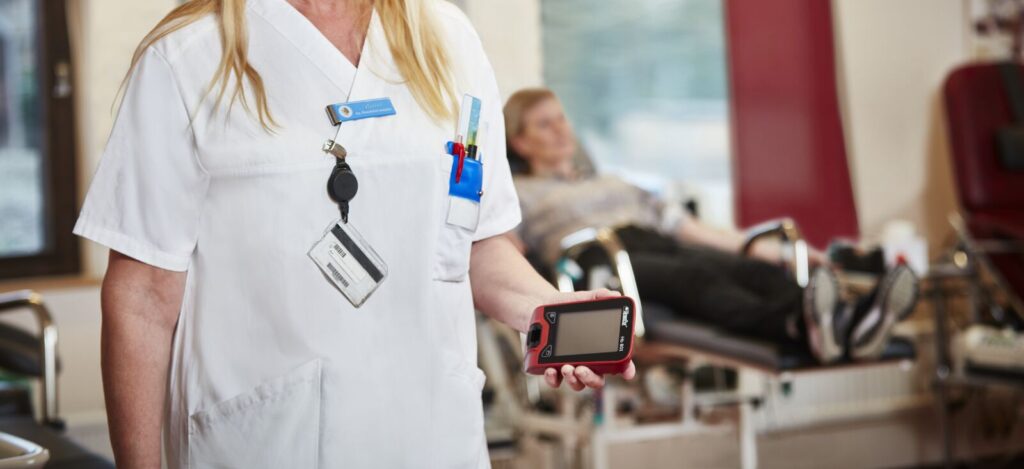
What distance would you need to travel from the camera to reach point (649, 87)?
3.92m

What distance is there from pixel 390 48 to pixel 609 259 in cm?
182

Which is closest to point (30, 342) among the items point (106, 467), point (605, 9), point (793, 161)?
point (106, 467)

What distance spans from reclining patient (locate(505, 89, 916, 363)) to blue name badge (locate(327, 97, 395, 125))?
173 cm

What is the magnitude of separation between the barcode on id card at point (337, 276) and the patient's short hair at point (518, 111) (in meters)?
1.76

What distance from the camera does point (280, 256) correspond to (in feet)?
3.21

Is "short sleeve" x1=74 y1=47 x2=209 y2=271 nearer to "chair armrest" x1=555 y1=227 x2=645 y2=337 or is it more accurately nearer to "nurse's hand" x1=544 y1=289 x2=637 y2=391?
"nurse's hand" x1=544 y1=289 x2=637 y2=391

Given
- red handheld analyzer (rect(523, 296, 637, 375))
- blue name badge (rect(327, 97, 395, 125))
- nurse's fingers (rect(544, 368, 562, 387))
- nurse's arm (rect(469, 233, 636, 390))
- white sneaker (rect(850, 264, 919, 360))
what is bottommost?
white sneaker (rect(850, 264, 919, 360))

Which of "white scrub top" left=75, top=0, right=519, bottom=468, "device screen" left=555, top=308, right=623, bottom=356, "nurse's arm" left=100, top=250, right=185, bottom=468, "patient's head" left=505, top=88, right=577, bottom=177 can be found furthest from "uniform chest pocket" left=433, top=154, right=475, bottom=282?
"patient's head" left=505, top=88, right=577, bottom=177

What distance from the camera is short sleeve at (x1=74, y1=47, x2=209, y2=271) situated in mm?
974

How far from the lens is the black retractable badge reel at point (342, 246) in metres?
0.98

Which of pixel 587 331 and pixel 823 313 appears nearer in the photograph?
pixel 587 331

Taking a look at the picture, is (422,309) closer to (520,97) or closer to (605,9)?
(520,97)

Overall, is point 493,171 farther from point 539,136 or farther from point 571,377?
point 539,136

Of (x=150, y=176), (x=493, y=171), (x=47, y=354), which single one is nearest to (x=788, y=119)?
(x=47, y=354)
